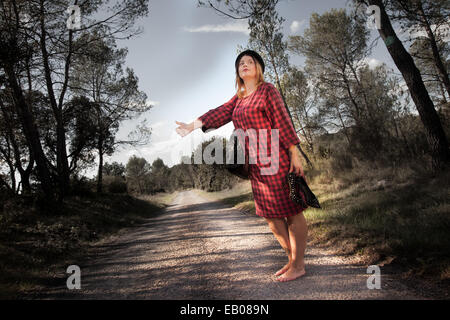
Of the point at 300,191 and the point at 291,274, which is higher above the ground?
the point at 300,191

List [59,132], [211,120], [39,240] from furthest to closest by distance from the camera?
[59,132] < [39,240] < [211,120]

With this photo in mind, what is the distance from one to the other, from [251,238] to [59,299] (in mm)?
2752

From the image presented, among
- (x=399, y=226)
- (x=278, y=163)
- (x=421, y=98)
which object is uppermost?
(x=421, y=98)

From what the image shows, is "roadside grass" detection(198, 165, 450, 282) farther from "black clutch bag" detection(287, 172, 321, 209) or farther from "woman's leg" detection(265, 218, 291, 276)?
"black clutch bag" detection(287, 172, 321, 209)

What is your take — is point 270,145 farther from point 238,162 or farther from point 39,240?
point 39,240

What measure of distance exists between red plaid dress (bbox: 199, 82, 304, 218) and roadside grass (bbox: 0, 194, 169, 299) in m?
3.02

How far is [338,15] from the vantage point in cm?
1600

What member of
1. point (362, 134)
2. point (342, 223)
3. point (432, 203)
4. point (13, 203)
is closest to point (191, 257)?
point (342, 223)

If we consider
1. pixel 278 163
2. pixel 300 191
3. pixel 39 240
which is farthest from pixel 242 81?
pixel 39 240

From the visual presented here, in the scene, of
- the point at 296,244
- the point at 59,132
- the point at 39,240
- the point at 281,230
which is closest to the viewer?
the point at 296,244

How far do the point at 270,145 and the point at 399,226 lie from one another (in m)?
2.36

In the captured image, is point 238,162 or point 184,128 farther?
point 184,128

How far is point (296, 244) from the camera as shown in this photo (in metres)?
2.35
